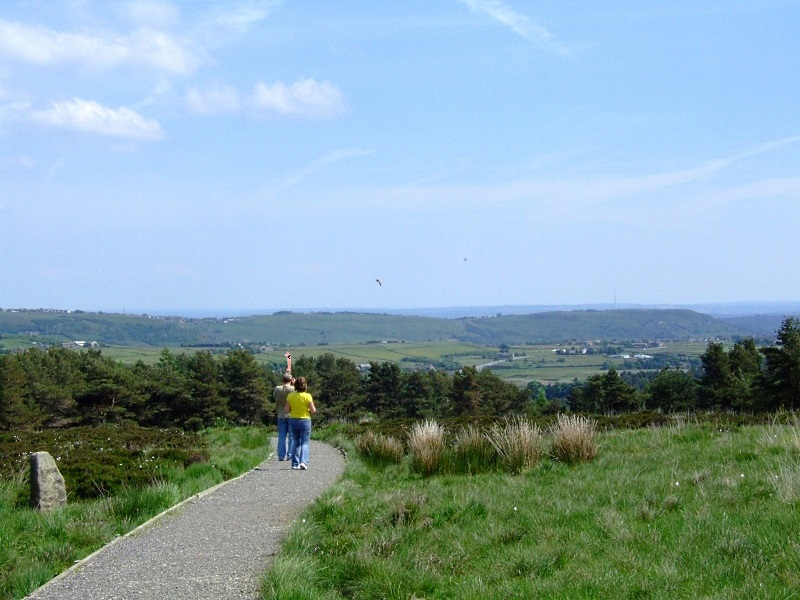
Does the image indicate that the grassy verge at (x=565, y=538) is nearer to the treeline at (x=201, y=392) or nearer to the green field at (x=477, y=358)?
the treeline at (x=201, y=392)

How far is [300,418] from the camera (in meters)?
13.9

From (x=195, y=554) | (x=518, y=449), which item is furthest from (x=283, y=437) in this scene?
(x=195, y=554)

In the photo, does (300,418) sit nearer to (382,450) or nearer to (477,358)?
(382,450)

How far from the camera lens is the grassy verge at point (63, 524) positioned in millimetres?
7312

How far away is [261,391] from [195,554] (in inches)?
1868

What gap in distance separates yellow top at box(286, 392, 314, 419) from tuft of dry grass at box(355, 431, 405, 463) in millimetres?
1747

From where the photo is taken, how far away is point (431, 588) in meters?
6.05

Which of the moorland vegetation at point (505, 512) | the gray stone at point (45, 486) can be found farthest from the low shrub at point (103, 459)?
the gray stone at point (45, 486)

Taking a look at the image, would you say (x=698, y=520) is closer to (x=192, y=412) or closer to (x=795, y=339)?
(x=795, y=339)

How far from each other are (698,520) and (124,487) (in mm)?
8085

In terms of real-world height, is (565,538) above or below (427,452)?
above

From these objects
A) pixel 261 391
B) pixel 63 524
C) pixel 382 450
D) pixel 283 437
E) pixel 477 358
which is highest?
pixel 63 524

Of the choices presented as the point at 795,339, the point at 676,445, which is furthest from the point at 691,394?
the point at 676,445

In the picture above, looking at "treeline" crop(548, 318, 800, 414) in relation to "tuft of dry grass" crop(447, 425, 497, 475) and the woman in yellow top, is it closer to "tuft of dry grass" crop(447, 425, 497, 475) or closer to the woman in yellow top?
"tuft of dry grass" crop(447, 425, 497, 475)
